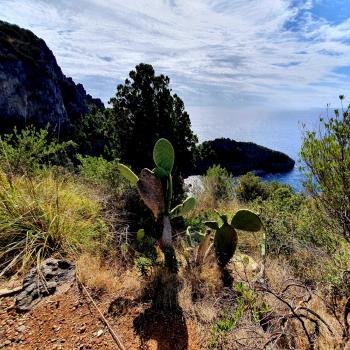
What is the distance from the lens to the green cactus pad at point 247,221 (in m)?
4.05

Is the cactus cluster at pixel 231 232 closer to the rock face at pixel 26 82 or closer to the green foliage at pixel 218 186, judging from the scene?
the green foliage at pixel 218 186

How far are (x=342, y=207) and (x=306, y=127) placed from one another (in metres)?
1.04

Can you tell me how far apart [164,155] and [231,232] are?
1503mm

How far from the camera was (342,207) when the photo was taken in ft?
11.1

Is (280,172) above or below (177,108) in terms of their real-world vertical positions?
below

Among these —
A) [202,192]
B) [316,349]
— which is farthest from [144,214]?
[202,192]

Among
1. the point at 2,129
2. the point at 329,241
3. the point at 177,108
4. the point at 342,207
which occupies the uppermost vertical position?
the point at 177,108

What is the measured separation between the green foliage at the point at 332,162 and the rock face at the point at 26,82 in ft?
108

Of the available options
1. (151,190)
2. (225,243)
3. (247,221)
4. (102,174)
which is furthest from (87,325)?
(102,174)

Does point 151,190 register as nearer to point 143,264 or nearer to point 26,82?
point 143,264

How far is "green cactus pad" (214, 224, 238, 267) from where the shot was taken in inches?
160

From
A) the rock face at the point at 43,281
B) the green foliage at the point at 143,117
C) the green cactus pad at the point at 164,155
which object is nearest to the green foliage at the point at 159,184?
the green cactus pad at the point at 164,155

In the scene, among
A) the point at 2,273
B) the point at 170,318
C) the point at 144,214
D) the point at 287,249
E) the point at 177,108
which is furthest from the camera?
the point at 177,108

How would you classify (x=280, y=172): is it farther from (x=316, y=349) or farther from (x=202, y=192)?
(x=316, y=349)
